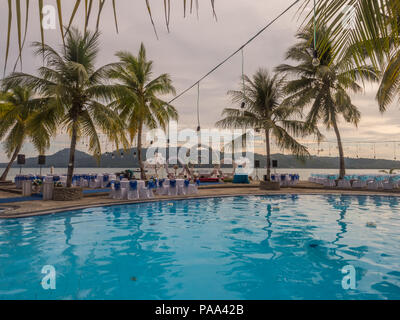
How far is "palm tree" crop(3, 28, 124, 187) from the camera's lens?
10594 mm

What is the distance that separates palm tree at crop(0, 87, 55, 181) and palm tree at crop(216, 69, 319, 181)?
35.9ft

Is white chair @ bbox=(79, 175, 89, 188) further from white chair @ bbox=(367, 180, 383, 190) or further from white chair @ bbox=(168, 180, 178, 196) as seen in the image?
white chair @ bbox=(367, 180, 383, 190)

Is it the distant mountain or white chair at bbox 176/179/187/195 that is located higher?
the distant mountain

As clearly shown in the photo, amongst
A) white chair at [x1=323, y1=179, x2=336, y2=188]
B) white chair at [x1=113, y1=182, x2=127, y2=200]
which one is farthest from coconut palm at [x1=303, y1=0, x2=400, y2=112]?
white chair at [x1=323, y1=179, x2=336, y2=188]

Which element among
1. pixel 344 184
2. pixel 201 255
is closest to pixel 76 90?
pixel 201 255

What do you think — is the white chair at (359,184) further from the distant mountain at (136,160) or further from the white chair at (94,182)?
the white chair at (94,182)

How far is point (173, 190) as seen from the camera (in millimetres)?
14250

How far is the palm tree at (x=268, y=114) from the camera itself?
56.0ft

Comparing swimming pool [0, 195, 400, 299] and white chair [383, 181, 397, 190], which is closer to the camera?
swimming pool [0, 195, 400, 299]

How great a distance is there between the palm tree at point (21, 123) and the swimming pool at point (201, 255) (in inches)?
172

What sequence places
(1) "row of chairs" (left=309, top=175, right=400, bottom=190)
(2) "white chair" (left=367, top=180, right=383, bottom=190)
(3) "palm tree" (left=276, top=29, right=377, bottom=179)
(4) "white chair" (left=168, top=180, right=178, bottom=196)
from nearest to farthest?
(4) "white chair" (left=168, top=180, right=178, bottom=196)
(1) "row of chairs" (left=309, top=175, right=400, bottom=190)
(2) "white chair" (left=367, top=180, right=383, bottom=190)
(3) "palm tree" (left=276, top=29, right=377, bottom=179)


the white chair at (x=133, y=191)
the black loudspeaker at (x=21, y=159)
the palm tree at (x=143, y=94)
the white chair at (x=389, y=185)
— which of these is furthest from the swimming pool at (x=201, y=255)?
the black loudspeaker at (x=21, y=159)
